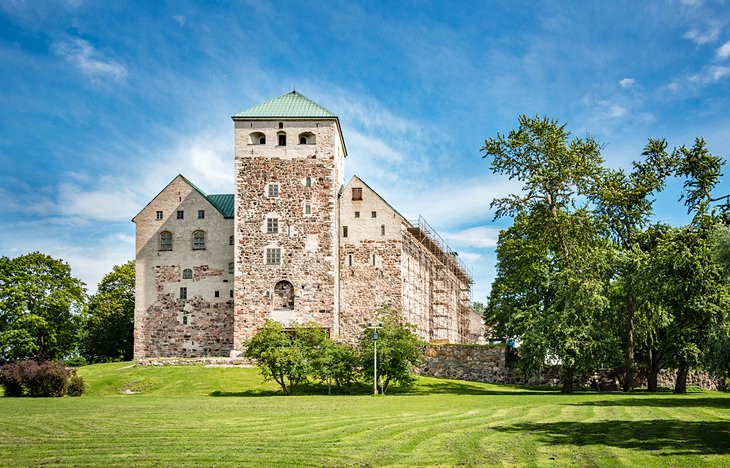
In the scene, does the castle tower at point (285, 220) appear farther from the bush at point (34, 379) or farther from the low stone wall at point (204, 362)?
the bush at point (34, 379)

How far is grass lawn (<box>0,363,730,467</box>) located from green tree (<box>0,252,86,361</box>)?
110ft

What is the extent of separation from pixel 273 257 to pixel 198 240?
7.38 meters

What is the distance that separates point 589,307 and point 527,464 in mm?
25587

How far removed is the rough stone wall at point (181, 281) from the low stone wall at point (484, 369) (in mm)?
16263

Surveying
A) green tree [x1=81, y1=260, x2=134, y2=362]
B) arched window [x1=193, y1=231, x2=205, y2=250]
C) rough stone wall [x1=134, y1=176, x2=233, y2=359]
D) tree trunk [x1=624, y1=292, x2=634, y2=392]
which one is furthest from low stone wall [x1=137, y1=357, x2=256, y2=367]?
tree trunk [x1=624, y1=292, x2=634, y2=392]

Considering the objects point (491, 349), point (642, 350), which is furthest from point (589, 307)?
point (491, 349)

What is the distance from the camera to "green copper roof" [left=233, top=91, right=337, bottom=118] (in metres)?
53.4

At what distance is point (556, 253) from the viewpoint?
39531 millimetres

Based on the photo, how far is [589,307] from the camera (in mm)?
36125

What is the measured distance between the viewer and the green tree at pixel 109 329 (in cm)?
6700

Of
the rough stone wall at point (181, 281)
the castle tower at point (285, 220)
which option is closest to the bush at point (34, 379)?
the castle tower at point (285, 220)

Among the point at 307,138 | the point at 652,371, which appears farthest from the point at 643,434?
the point at 307,138

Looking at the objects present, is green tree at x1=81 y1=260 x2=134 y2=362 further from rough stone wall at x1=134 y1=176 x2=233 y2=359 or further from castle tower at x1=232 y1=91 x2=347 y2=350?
castle tower at x1=232 y1=91 x2=347 y2=350

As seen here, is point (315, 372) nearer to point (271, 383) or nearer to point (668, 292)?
point (271, 383)
